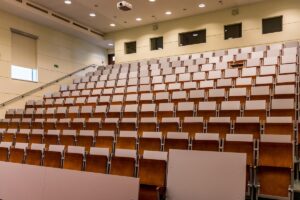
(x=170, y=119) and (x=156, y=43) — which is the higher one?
(x=156, y=43)

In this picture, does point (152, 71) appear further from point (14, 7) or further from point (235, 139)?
point (235, 139)

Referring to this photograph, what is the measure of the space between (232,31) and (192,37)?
0.47 m

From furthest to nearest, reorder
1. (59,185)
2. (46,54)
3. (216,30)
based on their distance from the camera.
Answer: (46,54), (216,30), (59,185)

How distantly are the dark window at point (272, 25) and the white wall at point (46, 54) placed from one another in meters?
2.32

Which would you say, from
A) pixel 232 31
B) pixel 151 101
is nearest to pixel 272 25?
pixel 232 31

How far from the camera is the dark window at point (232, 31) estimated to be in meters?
3.26

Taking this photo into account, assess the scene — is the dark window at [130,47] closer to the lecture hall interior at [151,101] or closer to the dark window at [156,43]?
the lecture hall interior at [151,101]

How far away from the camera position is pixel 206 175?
1.02m

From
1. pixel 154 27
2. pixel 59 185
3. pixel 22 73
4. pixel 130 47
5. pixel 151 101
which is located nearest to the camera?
pixel 59 185

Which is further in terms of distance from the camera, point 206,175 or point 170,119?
point 170,119

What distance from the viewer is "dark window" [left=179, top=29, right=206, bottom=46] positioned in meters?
3.46

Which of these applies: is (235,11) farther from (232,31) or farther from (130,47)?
(130,47)

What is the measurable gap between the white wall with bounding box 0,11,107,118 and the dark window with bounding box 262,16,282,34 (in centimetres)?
232

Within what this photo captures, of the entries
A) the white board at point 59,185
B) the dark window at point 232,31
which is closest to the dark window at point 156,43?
the dark window at point 232,31
